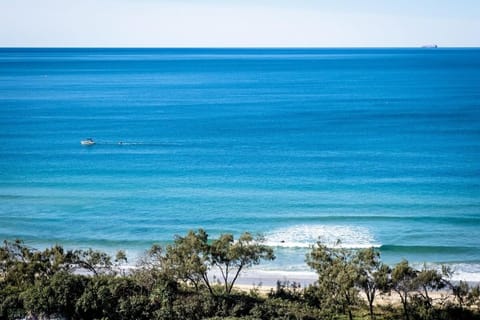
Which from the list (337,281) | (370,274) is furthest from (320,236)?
(337,281)

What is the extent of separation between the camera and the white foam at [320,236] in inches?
1708

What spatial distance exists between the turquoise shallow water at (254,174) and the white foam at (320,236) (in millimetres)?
168

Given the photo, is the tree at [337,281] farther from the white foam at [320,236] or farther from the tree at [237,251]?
the white foam at [320,236]

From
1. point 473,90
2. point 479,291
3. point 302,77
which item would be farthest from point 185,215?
point 302,77

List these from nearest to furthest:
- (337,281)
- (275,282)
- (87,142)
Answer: (337,281)
(275,282)
(87,142)

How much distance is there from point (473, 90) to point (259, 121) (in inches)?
2674

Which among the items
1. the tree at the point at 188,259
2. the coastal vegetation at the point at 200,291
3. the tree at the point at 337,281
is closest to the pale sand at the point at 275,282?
the coastal vegetation at the point at 200,291

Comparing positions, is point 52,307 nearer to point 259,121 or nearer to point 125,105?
point 259,121

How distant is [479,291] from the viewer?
98.7 ft

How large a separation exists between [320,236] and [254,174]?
1901 centimetres

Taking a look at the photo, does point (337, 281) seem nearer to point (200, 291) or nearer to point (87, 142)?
point (200, 291)

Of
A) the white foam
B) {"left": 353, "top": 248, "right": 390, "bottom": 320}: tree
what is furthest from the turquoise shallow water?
{"left": 353, "top": 248, "right": 390, "bottom": 320}: tree

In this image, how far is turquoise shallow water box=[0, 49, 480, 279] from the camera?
46.1m

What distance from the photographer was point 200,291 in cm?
3061
